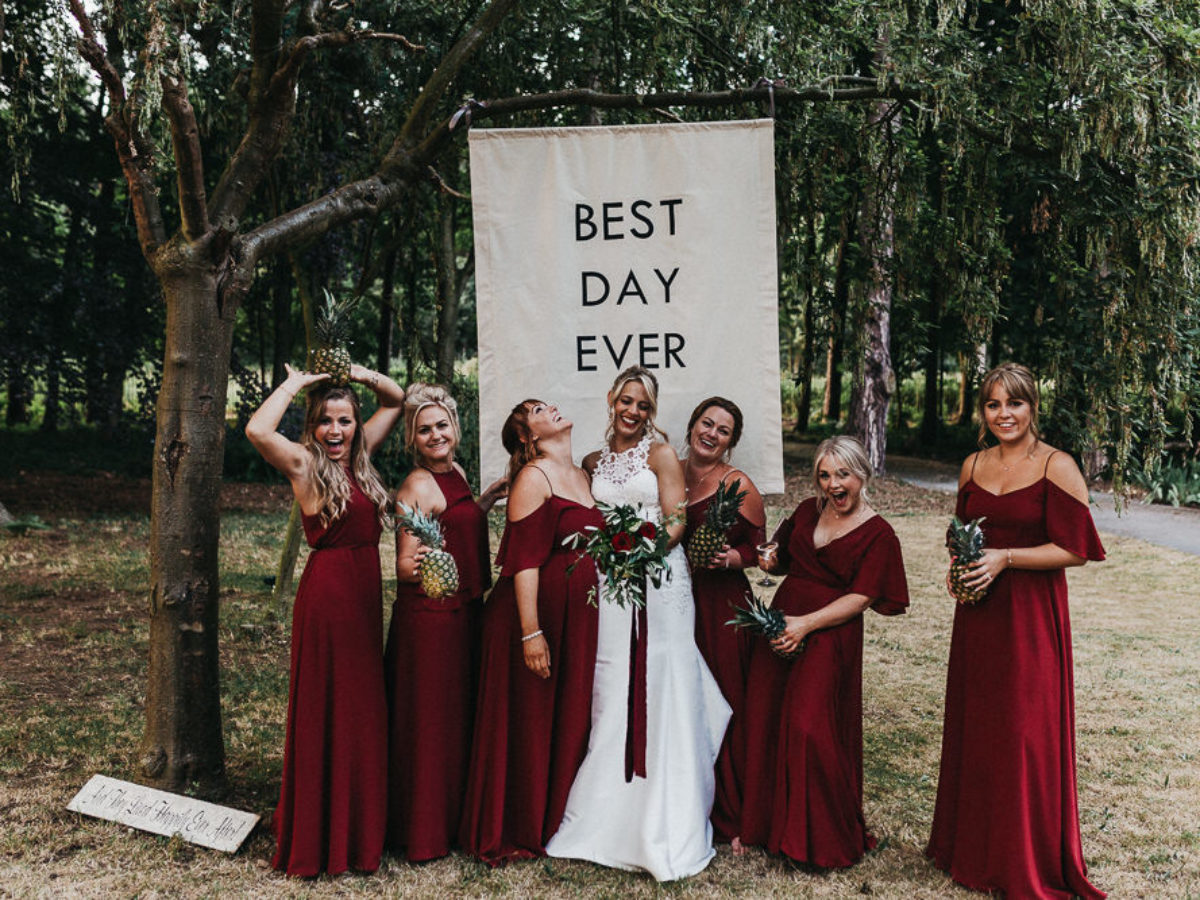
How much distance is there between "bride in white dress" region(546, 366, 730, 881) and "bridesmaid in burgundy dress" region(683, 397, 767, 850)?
0.42ft

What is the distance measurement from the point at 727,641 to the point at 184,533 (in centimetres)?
253

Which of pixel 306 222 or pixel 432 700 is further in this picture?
pixel 306 222

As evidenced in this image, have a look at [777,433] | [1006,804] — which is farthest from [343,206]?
[1006,804]

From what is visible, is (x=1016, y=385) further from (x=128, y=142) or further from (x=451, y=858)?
(x=128, y=142)

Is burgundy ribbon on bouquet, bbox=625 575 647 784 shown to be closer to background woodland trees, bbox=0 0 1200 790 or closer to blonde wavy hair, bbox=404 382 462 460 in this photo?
blonde wavy hair, bbox=404 382 462 460

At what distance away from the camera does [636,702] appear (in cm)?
433

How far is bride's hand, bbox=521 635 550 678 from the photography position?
4.20m

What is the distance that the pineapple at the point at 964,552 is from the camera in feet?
13.0

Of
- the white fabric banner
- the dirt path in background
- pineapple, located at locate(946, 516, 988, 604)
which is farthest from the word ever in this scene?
the dirt path in background

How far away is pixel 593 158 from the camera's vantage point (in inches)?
189

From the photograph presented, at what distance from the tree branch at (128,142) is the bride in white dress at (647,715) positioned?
7.64ft

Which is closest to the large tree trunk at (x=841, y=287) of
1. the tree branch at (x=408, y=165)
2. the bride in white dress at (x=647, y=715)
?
the tree branch at (x=408, y=165)

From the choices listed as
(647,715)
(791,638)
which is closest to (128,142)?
(647,715)

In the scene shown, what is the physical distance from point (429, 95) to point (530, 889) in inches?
154
